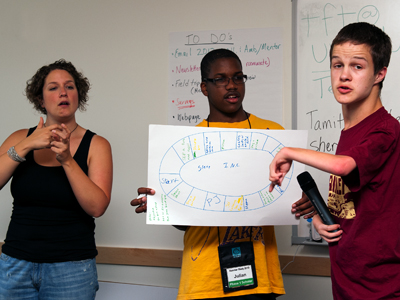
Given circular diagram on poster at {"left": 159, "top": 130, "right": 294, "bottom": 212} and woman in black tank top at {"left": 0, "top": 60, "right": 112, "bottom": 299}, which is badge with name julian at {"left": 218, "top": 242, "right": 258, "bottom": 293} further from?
woman in black tank top at {"left": 0, "top": 60, "right": 112, "bottom": 299}

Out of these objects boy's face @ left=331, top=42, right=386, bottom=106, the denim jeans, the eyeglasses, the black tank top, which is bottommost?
the denim jeans

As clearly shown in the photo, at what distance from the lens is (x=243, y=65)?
7.63ft

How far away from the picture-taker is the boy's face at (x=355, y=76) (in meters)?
1.02

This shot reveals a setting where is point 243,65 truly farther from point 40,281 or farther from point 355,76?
point 40,281

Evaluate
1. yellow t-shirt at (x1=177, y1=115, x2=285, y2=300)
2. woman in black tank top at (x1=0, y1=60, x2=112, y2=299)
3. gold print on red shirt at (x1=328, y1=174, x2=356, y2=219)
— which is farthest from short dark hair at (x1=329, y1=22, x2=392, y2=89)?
woman in black tank top at (x1=0, y1=60, x2=112, y2=299)

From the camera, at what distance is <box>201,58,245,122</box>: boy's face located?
4.80 feet

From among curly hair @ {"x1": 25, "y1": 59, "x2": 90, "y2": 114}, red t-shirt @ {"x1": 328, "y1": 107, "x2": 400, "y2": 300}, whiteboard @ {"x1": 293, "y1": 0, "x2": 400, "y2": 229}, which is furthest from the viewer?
whiteboard @ {"x1": 293, "y1": 0, "x2": 400, "y2": 229}

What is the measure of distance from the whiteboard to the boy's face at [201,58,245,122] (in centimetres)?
83

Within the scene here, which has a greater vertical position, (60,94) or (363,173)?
(60,94)

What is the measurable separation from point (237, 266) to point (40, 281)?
0.72m

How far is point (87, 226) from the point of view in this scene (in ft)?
4.70

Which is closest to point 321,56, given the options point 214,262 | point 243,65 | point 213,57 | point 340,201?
point 243,65

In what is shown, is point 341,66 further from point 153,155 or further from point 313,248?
point 313,248

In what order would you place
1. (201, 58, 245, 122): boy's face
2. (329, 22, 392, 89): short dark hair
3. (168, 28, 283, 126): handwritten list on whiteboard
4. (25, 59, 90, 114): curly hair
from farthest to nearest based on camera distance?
(168, 28, 283, 126): handwritten list on whiteboard
(25, 59, 90, 114): curly hair
(201, 58, 245, 122): boy's face
(329, 22, 392, 89): short dark hair
